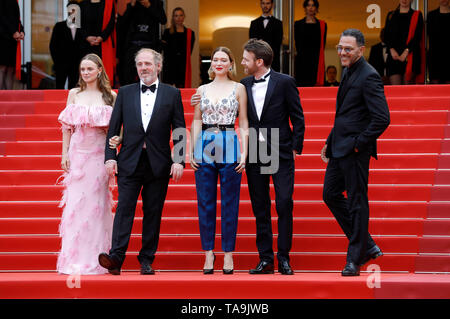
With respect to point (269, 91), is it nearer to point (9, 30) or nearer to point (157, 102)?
point (157, 102)

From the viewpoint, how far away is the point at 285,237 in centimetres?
558

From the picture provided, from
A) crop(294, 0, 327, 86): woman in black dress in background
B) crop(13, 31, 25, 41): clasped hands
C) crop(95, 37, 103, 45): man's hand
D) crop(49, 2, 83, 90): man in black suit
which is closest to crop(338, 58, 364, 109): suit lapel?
crop(95, 37, 103, 45): man's hand

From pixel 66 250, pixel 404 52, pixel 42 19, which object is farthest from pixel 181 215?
pixel 42 19

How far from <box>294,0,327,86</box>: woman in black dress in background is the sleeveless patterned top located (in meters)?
5.36

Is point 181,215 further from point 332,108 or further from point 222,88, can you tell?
point 332,108

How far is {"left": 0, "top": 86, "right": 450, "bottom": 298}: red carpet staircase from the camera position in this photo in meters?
6.16

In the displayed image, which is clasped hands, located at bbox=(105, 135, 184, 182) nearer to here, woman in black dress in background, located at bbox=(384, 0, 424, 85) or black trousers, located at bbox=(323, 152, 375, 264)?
black trousers, located at bbox=(323, 152, 375, 264)

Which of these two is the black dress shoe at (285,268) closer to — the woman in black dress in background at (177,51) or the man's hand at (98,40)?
the man's hand at (98,40)

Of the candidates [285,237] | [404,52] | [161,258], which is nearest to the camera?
[285,237]

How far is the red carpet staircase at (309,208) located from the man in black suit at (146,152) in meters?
0.44

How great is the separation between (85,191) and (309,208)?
2160 mm

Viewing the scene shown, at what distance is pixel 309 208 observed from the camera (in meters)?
6.77

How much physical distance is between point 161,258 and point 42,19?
827 centimetres

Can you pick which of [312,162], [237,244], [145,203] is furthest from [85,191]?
[312,162]
